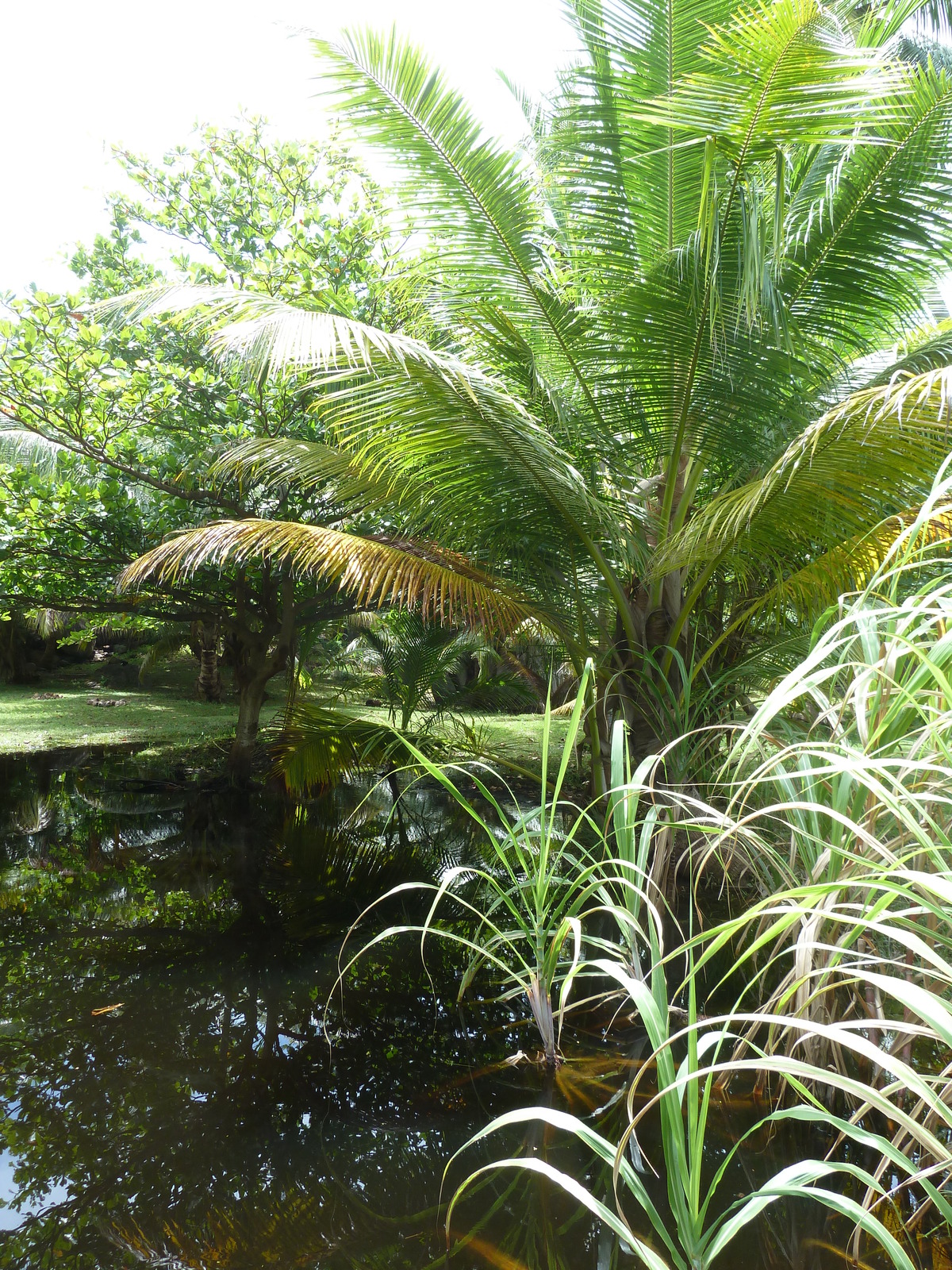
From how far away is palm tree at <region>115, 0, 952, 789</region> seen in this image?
2766mm

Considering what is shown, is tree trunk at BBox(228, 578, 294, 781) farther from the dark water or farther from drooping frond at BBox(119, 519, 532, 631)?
the dark water

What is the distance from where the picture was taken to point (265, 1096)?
196 centimetres

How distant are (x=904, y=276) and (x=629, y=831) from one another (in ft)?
9.80

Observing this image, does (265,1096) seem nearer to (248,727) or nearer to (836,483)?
(836,483)

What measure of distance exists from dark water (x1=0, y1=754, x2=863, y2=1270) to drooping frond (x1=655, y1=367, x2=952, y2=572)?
1.88m

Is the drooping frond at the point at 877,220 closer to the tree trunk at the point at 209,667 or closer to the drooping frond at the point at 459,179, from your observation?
the drooping frond at the point at 459,179

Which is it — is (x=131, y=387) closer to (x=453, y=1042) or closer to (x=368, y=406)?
(x=368, y=406)

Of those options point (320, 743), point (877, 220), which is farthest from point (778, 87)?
point (320, 743)

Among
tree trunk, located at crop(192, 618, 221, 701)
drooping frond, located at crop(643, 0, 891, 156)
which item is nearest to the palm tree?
drooping frond, located at crop(643, 0, 891, 156)

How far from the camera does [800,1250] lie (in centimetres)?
146

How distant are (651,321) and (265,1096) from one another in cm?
308

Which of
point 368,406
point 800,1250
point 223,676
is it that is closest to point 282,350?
point 368,406

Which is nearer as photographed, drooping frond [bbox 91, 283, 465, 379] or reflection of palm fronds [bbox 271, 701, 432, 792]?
drooping frond [bbox 91, 283, 465, 379]

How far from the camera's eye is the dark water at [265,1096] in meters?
1.48
